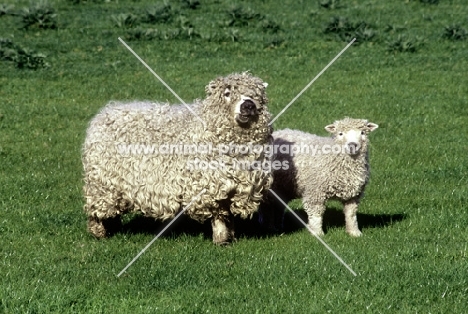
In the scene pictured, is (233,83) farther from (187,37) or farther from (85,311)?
(187,37)

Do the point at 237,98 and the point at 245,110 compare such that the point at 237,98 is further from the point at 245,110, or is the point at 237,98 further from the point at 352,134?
the point at 352,134

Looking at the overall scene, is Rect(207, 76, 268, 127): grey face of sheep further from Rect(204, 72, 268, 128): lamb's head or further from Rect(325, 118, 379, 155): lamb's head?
Rect(325, 118, 379, 155): lamb's head

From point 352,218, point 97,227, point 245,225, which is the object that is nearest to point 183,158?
point 97,227

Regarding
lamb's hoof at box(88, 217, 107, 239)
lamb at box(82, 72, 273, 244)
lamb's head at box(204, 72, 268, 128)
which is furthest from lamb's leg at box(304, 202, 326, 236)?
lamb's hoof at box(88, 217, 107, 239)

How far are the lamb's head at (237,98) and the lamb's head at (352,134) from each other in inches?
43.9

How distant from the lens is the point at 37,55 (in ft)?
60.7

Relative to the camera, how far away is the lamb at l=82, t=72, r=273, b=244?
8812mm

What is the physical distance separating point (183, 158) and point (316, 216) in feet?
5.56

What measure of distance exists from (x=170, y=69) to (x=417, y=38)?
6003mm

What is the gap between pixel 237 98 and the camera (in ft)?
28.6

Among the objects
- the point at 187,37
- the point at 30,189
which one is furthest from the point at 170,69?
the point at 30,189

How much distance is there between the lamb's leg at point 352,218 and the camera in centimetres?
950

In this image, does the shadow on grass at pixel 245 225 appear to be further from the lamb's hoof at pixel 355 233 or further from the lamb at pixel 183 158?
the lamb at pixel 183 158

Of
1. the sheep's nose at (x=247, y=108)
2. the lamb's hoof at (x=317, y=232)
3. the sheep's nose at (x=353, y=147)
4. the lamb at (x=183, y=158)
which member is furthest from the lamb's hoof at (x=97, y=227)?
the sheep's nose at (x=353, y=147)
